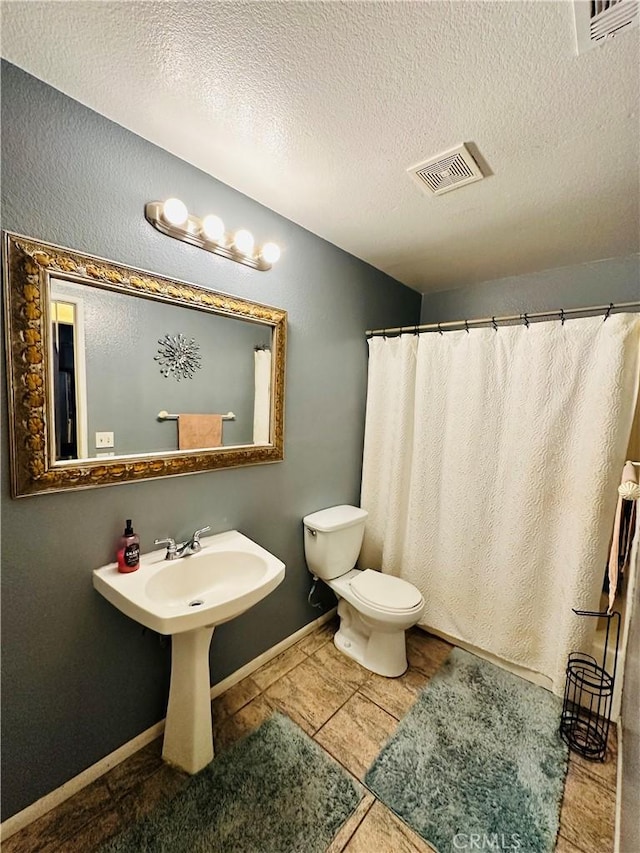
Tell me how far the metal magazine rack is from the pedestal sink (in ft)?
4.77

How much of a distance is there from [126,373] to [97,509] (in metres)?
0.50

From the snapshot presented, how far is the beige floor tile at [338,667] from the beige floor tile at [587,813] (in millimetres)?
845

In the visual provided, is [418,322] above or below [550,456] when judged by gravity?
above

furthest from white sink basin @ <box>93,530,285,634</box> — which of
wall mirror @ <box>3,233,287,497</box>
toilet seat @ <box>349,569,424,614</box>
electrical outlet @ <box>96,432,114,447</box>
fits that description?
toilet seat @ <box>349,569,424,614</box>

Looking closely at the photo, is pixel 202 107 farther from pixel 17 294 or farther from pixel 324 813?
pixel 324 813

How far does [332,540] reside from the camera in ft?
6.23

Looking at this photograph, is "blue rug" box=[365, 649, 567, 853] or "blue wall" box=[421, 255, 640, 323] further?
"blue wall" box=[421, 255, 640, 323]

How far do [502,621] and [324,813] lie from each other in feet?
3.96

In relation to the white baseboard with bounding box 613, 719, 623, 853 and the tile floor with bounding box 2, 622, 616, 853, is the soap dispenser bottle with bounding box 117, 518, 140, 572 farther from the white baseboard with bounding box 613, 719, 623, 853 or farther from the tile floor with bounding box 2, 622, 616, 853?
the white baseboard with bounding box 613, 719, 623, 853

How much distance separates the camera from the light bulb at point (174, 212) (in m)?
1.20

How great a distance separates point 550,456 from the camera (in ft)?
5.43

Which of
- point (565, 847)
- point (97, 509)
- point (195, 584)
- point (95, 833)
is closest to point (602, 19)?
point (97, 509)

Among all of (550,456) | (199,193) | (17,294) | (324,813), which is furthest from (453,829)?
(199,193)

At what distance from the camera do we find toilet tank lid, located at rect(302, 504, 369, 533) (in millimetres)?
1868
